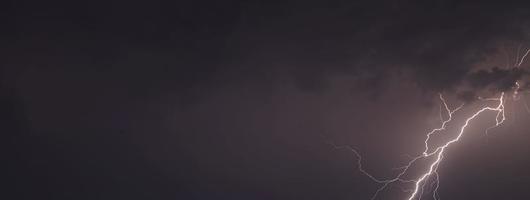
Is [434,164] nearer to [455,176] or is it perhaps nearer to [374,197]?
[455,176]

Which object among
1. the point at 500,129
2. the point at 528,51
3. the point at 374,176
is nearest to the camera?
the point at 528,51

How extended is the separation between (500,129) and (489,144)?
0.31 m

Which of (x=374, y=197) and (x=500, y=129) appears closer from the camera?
(x=500, y=129)

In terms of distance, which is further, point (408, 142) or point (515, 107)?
point (408, 142)

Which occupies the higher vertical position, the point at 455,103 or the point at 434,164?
the point at 455,103

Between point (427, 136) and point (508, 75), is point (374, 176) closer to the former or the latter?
point (427, 136)

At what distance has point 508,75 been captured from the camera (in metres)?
8.44

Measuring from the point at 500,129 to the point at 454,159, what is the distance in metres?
0.91

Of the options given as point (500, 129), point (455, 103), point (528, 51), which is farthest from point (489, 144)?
point (528, 51)

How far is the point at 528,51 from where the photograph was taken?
8305 millimetres

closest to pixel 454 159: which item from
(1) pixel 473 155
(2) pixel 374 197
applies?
(1) pixel 473 155

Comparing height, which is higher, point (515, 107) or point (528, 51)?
point (528, 51)

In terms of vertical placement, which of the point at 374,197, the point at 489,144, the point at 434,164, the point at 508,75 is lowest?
the point at 374,197

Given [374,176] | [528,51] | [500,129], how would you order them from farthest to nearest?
[374,176]
[500,129]
[528,51]
